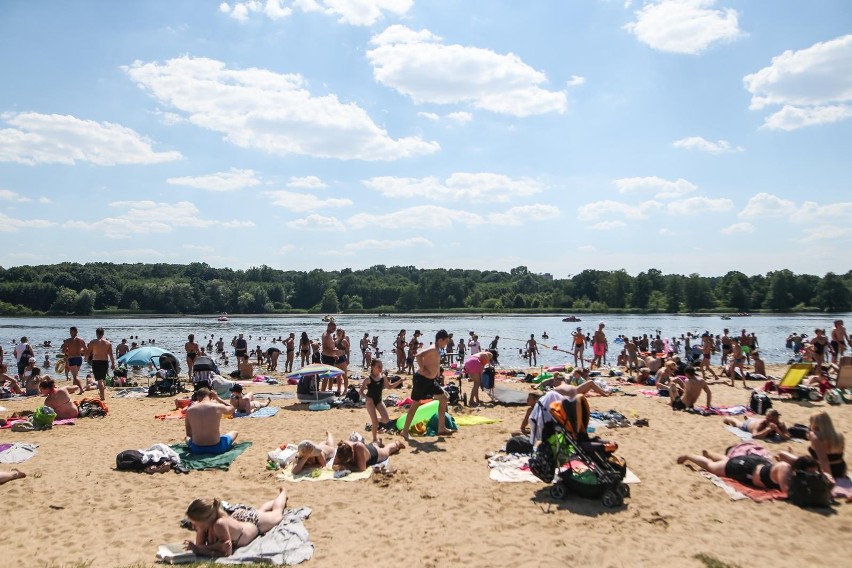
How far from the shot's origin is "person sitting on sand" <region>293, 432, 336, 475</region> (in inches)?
256

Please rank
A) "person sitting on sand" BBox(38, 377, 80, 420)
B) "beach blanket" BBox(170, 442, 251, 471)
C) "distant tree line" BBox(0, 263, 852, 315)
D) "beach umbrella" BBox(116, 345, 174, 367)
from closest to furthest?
"beach blanket" BBox(170, 442, 251, 471) < "person sitting on sand" BBox(38, 377, 80, 420) < "beach umbrella" BBox(116, 345, 174, 367) < "distant tree line" BBox(0, 263, 852, 315)

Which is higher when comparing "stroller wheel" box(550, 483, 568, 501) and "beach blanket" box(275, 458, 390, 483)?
"stroller wheel" box(550, 483, 568, 501)

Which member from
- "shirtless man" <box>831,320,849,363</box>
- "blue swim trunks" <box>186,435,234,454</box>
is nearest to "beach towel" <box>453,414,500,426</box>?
"blue swim trunks" <box>186,435,234,454</box>

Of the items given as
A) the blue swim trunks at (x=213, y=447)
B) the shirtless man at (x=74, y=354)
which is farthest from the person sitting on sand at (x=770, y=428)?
the shirtless man at (x=74, y=354)

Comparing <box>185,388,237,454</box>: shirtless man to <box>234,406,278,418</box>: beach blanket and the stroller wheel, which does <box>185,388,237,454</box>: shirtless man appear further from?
the stroller wheel

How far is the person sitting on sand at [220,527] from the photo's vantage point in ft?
14.5

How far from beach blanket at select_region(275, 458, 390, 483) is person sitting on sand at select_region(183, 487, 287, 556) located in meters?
1.36

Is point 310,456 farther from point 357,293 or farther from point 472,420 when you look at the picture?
point 357,293

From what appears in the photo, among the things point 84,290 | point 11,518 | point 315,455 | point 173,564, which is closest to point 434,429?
point 315,455

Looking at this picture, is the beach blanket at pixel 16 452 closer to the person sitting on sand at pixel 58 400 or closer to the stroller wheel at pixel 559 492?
the person sitting on sand at pixel 58 400

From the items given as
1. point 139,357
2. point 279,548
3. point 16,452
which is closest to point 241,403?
point 16,452

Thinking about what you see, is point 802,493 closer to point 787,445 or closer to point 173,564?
point 787,445

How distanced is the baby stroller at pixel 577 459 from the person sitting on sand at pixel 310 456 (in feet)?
8.54

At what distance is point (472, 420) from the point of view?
30.5ft
